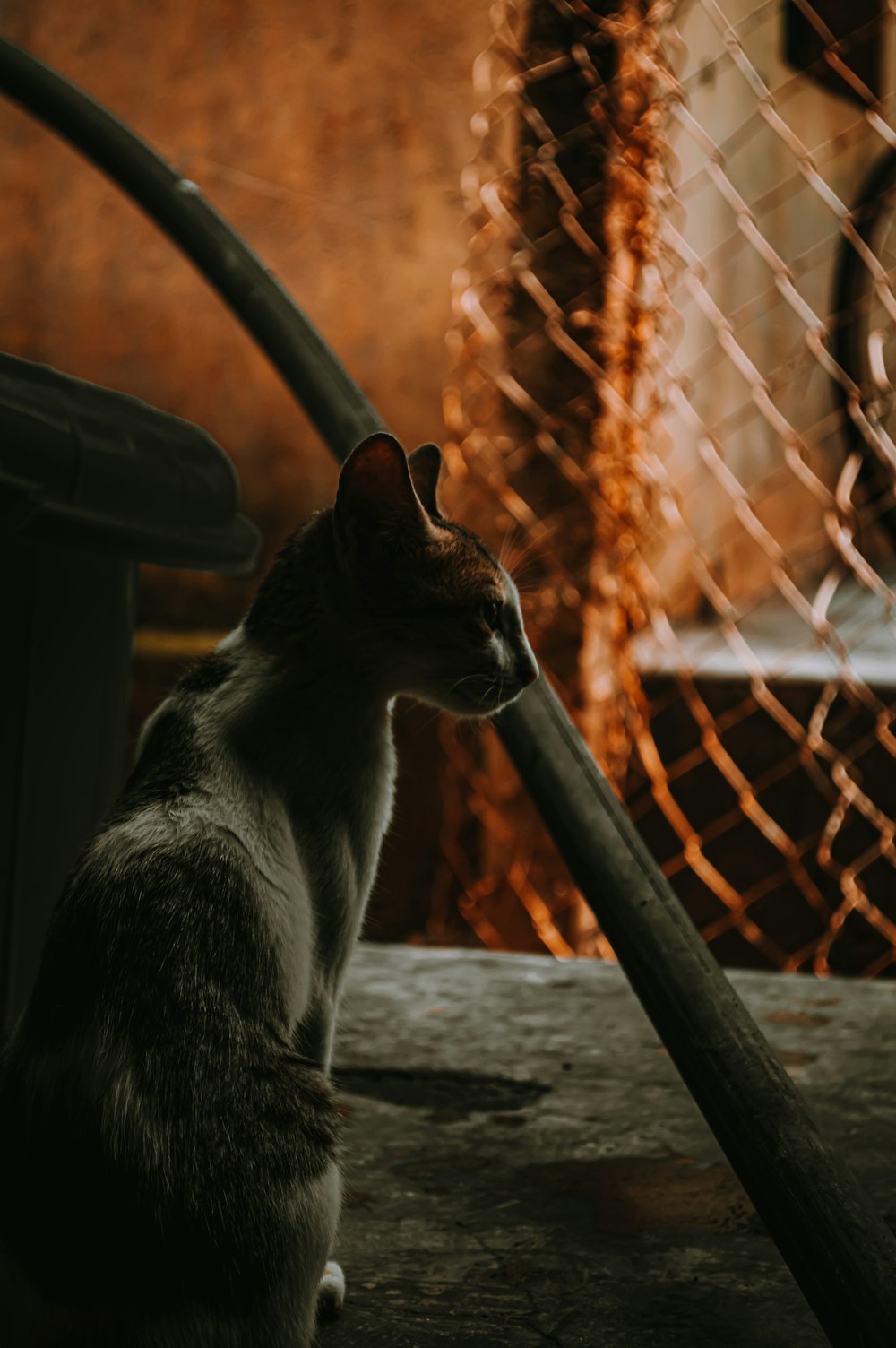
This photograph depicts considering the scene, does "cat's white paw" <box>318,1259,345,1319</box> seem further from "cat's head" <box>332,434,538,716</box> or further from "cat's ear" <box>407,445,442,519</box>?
"cat's ear" <box>407,445,442,519</box>

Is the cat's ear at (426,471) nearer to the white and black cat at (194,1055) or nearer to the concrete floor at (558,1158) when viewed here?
the white and black cat at (194,1055)

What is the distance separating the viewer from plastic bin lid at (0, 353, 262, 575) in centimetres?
80

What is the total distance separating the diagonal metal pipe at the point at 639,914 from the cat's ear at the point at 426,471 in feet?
0.22

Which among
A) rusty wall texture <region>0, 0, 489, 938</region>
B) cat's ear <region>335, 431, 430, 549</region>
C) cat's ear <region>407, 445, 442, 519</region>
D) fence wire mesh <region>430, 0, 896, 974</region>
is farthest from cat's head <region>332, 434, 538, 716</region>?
rusty wall texture <region>0, 0, 489, 938</region>

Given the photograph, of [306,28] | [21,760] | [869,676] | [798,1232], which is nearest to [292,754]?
[21,760]

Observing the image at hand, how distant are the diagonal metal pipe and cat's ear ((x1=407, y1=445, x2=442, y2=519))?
7 cm

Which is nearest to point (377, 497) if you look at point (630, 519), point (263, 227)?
point (630, 519)

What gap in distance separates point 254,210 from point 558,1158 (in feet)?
4.88

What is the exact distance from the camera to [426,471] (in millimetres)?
981

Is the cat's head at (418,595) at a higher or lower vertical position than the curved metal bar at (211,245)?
lower

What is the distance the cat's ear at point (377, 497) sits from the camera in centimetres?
78

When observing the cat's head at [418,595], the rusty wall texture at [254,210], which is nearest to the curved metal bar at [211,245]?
the cat's head at [418,595]

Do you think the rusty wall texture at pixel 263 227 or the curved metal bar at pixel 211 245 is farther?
the rusty wall texture at pixel 263 227

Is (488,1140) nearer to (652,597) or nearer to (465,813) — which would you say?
(465,813)
